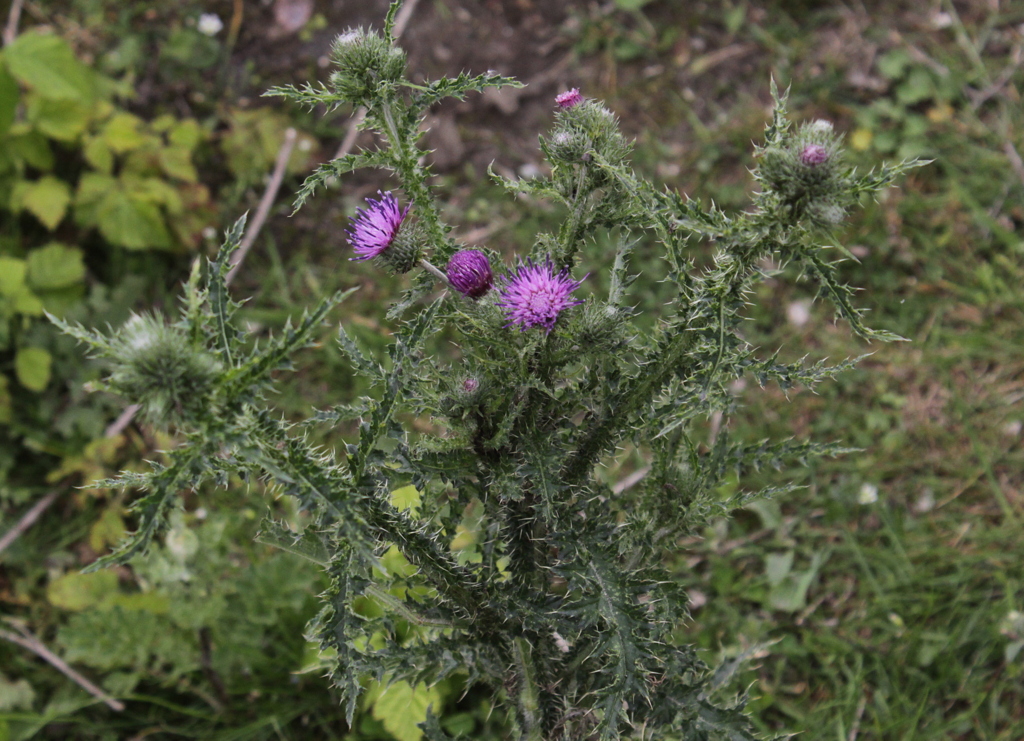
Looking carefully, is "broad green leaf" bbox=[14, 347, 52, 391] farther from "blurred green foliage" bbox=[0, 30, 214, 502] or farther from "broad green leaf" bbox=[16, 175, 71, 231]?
"broad green leaf" bbox=[16, 175, 71, 231]

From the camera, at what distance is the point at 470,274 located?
75.1 inches

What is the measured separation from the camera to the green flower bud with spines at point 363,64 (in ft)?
6.29

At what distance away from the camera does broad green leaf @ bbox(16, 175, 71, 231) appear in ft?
13.8

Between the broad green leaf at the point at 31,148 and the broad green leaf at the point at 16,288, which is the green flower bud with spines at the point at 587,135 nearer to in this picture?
the broad green leaf at the point at 16,288

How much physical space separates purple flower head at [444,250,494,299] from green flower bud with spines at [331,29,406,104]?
438mm

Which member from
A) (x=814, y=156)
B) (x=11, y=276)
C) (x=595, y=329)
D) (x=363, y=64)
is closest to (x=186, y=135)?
(x=11, y=276)

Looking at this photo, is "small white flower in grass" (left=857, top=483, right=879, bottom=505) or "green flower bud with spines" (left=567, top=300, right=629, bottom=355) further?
"small white flower in grass" (left=857, top=483, right=879, bottom=505)

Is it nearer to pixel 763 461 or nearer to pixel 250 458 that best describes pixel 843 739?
pixel 763 461

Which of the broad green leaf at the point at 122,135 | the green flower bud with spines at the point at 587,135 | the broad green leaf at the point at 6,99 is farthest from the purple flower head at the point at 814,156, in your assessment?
the broad green leaf at the point at 6,99

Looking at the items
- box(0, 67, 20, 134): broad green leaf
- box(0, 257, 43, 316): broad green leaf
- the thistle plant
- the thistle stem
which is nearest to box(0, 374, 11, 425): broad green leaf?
box(0, 257, 43, 316): broad green leaf

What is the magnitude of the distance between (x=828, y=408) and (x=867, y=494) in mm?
560

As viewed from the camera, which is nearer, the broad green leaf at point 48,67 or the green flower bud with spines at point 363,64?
the green flower bud with spines at point 363,64

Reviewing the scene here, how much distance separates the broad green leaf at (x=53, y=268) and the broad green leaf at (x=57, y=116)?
0.58 meters

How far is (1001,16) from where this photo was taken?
4.80 m
